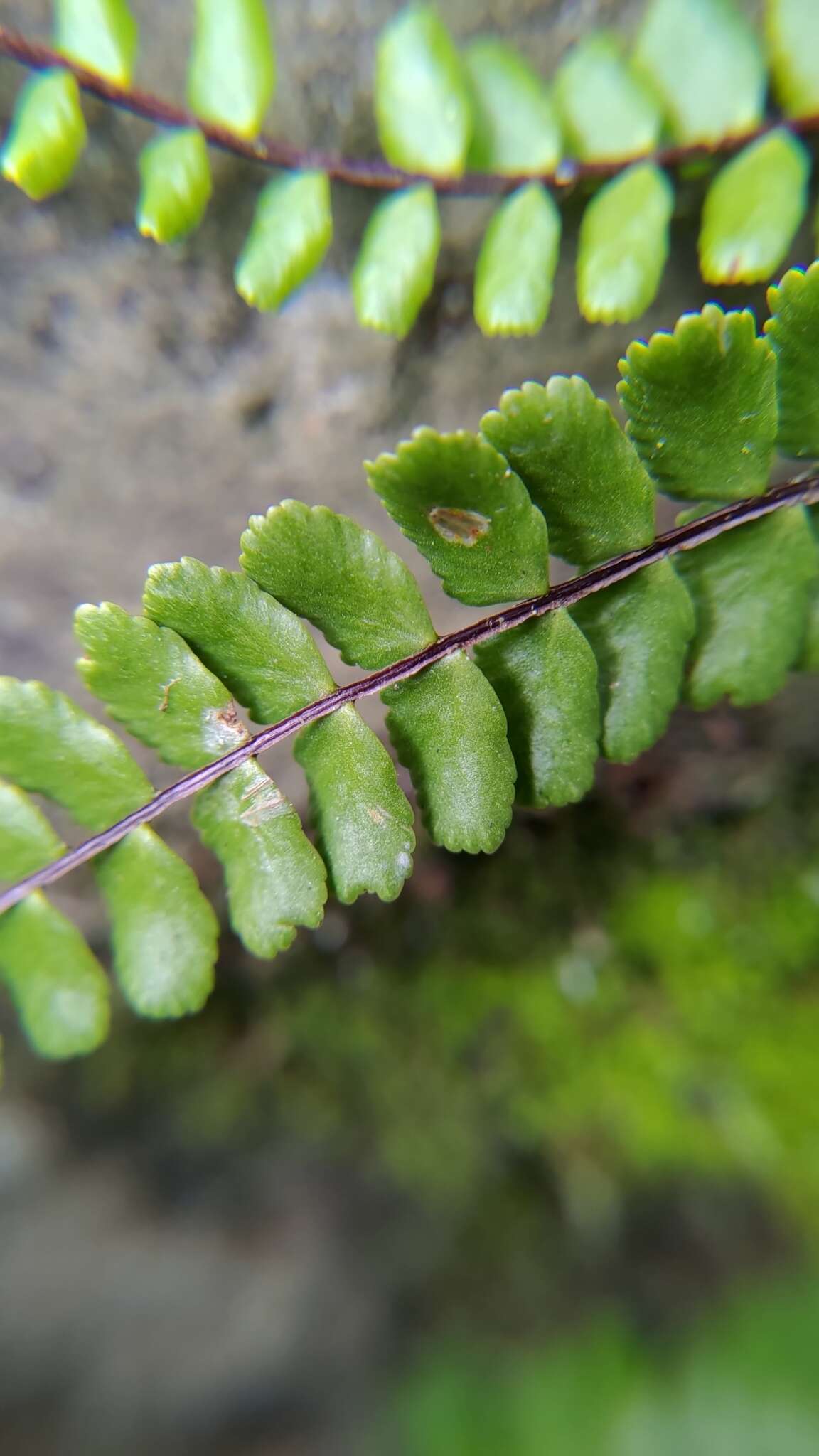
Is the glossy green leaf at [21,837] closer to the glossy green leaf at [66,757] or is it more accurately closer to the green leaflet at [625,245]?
the glossy green leaf at [66,757]

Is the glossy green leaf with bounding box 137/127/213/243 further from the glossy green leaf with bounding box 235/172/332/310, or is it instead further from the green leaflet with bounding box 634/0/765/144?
the green leaflet with bounding box 634/0/765/144

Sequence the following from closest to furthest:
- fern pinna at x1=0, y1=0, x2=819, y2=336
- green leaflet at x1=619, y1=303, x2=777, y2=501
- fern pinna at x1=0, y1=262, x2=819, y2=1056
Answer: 1. green leaflet at x1=619, y1=303, x2=777, y2=501
2. fern pinna at x1=0, y1=262, x2=819, y2=1056
3. fern pinna at x1=0, y1=0, x2=819, y2=336

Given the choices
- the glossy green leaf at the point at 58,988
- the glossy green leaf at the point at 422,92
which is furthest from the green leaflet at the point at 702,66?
the glossy green leaf at the point at 58,988

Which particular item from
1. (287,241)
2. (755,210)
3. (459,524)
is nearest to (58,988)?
(459,524)

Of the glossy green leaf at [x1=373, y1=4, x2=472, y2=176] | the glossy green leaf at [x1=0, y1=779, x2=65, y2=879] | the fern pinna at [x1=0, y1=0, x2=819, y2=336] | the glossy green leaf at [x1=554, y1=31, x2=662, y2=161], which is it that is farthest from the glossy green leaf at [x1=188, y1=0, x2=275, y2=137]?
the glossy green leaf at [x1=0, y1=779, x2=65, y2=879]

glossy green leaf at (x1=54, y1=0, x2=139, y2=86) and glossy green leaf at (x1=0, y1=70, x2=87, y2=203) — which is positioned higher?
glossy green leaf at (x1=54, y1=0, x2=139, y2=86)

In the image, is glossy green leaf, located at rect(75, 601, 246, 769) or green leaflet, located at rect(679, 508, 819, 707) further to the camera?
green leaflet, located at rect(679, 508, 819, 707)

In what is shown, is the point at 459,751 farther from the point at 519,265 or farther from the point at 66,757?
the point at 519,265
